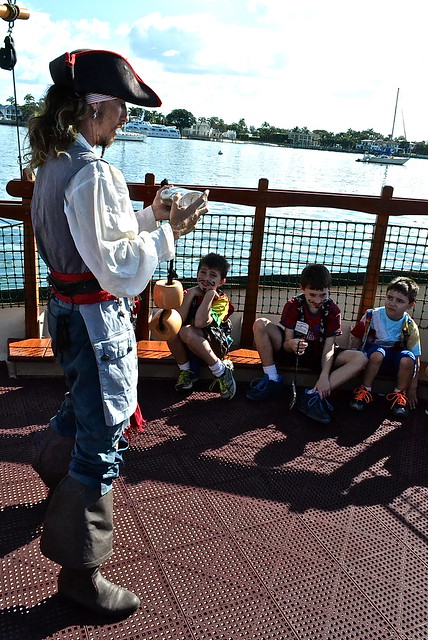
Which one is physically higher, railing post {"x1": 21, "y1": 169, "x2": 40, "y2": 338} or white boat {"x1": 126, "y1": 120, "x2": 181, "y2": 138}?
white boat {"x1": 126, "y1": 120, "x2": 181, "y2": 138}

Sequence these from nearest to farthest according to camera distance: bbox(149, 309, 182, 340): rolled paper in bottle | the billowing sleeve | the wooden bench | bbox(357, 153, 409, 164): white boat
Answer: the billowing sleeve, bbox(149, 309, 182, 340): rolled paper in bottle, the wooden bench, bbox(357, 153, 409, 164): white boat

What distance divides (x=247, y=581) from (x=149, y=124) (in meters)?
83.4

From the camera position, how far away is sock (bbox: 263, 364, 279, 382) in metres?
3.67

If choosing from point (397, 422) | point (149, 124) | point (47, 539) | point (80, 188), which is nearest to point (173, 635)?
point (47, 539)

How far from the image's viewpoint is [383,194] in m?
Answer: 3.94

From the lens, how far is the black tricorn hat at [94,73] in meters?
1.63

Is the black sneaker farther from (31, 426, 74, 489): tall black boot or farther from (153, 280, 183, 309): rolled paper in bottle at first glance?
(31, 426, 74, 489): tall black boot

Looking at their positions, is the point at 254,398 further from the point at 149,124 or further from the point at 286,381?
the point at 149,124

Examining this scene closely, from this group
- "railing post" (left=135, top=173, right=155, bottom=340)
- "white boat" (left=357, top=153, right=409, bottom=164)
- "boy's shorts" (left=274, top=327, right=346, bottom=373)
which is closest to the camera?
"boy's shorts" (left=274, top=327, right=346, bottom=373)

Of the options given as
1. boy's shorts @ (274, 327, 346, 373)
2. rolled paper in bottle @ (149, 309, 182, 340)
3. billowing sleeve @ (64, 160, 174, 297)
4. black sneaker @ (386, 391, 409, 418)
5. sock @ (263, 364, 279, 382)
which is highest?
billowing sleeve @ (64, 160, 174, 297)

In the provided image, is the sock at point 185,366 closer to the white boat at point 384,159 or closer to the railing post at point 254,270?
the railing post at point 254,270

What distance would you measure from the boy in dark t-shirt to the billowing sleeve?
6.67 feet

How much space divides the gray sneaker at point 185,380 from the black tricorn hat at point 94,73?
2.22m

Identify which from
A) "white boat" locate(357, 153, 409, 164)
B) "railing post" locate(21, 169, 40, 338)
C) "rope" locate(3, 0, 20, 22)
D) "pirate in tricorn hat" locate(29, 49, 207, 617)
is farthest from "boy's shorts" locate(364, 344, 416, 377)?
"white boat" locate(357, 153, 409, 164)
